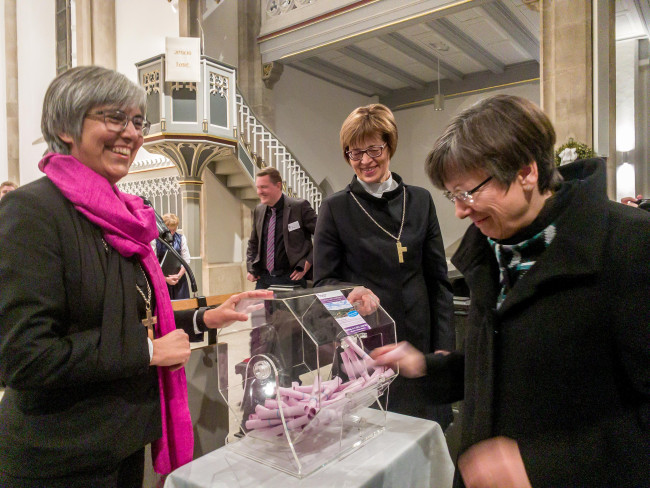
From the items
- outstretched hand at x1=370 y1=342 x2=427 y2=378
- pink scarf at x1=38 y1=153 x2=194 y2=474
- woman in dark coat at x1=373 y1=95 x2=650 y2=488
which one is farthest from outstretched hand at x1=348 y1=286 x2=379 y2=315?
pink scarf at x1=38 y1=153 x2=194 y2=474

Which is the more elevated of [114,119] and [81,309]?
[114,119]

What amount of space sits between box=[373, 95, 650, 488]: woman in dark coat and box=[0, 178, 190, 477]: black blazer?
0.76 meters

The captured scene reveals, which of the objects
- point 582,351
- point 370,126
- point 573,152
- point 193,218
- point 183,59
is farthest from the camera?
point 193,218

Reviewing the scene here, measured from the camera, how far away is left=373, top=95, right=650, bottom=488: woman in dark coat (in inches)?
32.1

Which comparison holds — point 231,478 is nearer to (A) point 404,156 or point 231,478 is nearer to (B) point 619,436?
(B) point 619,436

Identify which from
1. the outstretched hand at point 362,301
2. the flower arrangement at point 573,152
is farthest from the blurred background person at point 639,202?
the outstretched hand at point 362,301

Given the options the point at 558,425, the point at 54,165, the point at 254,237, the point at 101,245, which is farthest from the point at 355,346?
the point at 254,237

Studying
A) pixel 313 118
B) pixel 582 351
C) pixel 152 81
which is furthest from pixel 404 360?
pixel 313 118

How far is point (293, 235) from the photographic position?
13.7 ft

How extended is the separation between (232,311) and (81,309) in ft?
1.43

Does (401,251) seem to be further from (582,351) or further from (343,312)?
(582,351)

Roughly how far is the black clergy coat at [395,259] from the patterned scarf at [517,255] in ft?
2.25

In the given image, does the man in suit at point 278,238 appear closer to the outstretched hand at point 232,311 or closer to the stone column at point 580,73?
the outstretched hand at point 232,311

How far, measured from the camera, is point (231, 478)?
109 cm
